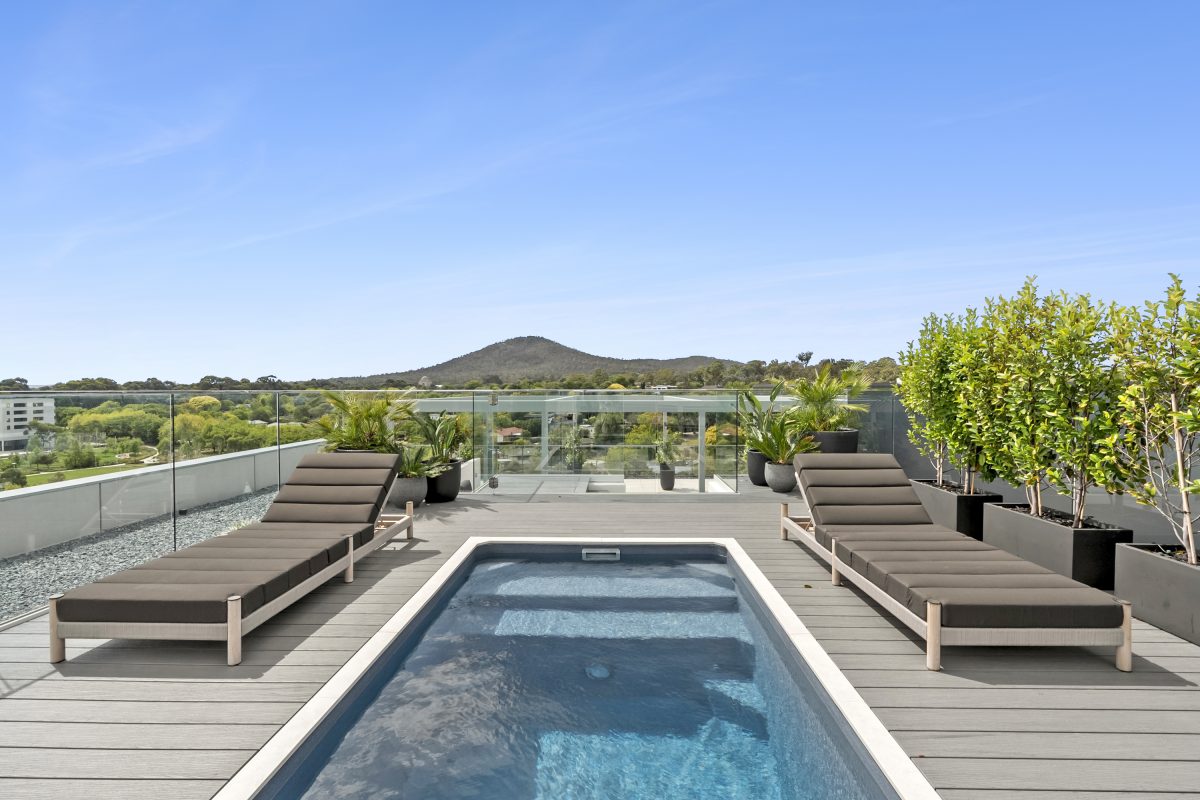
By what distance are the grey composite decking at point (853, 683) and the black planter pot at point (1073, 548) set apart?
0.64 meters

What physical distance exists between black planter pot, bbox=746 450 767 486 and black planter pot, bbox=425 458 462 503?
4.44 metres

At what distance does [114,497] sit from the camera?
5125mm

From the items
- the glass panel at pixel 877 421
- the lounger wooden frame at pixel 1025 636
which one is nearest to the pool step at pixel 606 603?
the lounger wooden frame at pixel 1025 636

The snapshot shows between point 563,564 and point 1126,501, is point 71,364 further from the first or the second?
point 1126,501

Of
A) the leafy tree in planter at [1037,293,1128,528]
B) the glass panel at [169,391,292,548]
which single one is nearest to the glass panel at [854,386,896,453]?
the leafy tree in planter at [1037,293,1128,528]

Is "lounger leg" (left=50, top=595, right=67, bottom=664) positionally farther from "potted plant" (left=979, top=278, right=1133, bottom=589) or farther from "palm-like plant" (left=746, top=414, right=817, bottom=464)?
"palm-like plant" (left=746, top=414, right=817, bottom=464)

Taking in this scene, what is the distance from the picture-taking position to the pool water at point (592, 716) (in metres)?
2.91

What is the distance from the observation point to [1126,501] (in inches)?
218

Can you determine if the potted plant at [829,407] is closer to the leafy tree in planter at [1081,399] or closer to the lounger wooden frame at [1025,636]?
the leafy tree in planter at [1081,399]

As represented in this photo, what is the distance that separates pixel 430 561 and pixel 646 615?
2.04m

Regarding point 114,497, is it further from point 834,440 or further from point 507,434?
point 834,440

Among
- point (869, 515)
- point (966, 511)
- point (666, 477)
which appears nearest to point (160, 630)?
point (869, 515)

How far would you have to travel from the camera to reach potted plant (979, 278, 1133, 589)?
15.6 feet

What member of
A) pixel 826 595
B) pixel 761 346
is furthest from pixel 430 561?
pixel 761 346
